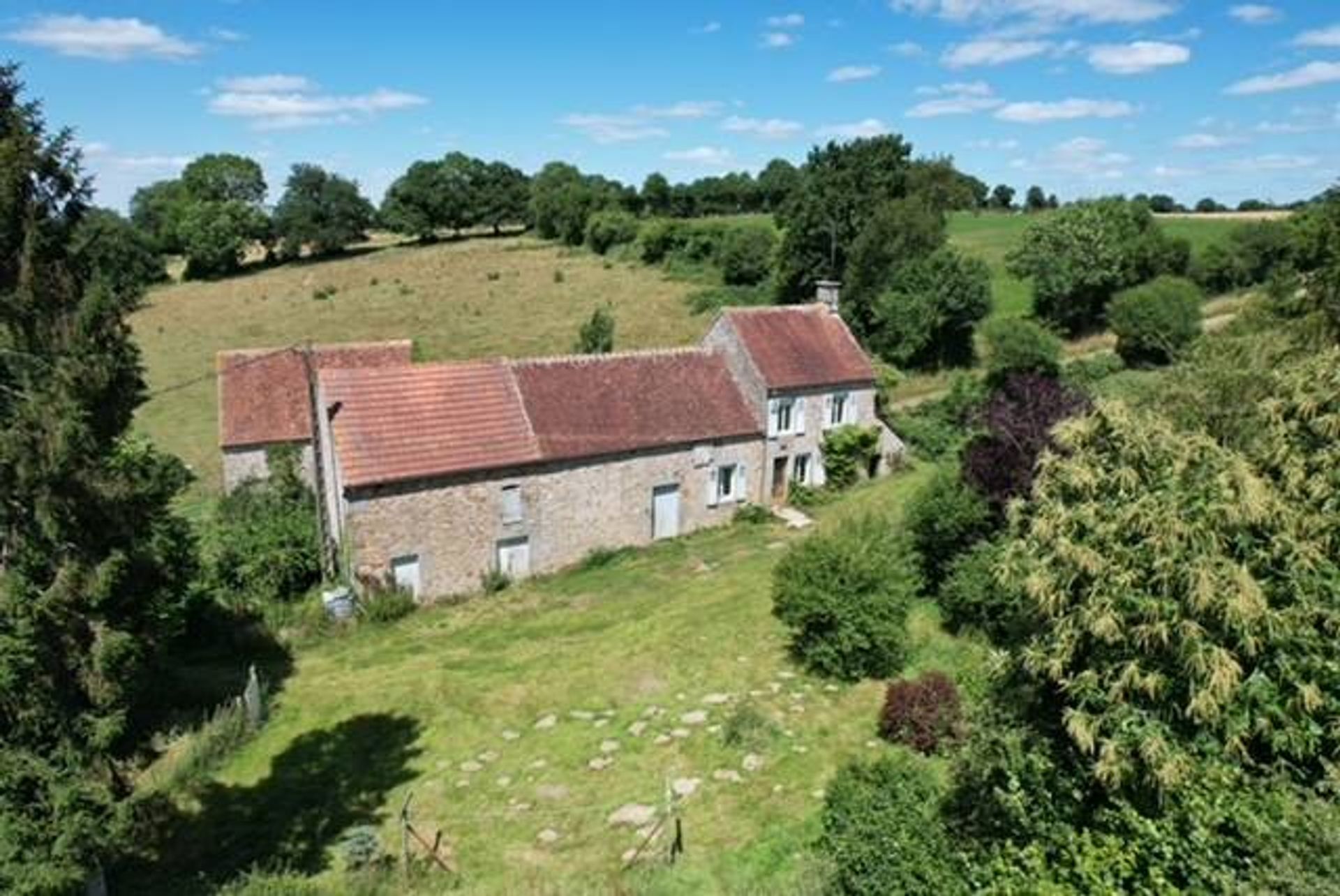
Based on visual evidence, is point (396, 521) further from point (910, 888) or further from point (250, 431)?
point (910, 888)

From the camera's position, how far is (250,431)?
32.0 m

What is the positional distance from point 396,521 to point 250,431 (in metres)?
10.5

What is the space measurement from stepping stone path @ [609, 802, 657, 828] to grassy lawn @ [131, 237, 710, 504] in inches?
1219

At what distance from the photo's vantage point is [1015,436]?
1939cm

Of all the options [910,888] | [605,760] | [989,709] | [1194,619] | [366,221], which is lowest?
[605,760]

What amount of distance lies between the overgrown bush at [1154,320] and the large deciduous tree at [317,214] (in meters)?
78.1

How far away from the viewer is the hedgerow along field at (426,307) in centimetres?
5562

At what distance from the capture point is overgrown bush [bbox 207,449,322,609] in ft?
81.1

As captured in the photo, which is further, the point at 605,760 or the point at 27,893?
the point at 605,760

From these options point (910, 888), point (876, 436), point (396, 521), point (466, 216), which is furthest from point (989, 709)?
point (466, 216)

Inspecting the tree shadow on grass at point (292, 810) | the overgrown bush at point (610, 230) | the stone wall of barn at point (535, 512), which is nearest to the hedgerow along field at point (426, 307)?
the overgrown bush at point (610, 230)

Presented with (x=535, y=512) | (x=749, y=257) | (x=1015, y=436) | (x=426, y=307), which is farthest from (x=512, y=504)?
(x=426, y=307)

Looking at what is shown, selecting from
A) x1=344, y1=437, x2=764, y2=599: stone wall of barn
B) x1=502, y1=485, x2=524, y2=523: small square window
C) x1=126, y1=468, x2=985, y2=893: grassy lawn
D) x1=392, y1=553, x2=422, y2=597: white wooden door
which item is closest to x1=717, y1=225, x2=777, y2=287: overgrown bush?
x1=344, y1=437, x2=764, y2=599: stone wall of barn

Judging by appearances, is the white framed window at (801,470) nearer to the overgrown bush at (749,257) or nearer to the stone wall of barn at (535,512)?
the stone wall of barn at (535,512)
